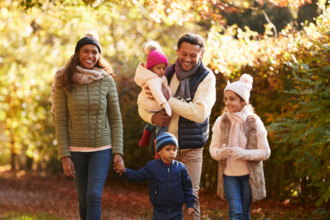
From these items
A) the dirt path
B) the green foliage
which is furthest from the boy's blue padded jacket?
the dirt path

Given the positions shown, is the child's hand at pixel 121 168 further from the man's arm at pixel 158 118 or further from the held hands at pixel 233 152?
the held hands at pixel 233 152

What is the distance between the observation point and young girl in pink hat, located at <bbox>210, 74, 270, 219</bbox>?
12.6 feet

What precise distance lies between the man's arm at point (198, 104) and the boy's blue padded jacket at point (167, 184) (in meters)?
0.48

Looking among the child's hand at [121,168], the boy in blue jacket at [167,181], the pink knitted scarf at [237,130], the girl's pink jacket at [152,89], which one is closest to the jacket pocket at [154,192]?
the boy in blue jacket at [167,181]

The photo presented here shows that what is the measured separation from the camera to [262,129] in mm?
3945

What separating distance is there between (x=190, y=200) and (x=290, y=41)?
325 cm

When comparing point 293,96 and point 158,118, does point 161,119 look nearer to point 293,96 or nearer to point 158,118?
point 158,118

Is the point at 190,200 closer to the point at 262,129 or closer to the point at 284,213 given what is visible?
the point at 262,129

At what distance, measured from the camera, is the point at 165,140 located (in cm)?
352

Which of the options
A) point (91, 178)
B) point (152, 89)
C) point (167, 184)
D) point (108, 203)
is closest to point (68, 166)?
point (91, 178)

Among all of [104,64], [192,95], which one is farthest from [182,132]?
[104,64]

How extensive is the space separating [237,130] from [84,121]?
152 centimetres

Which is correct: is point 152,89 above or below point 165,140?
above

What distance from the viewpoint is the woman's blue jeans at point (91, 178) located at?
3.68 metres
